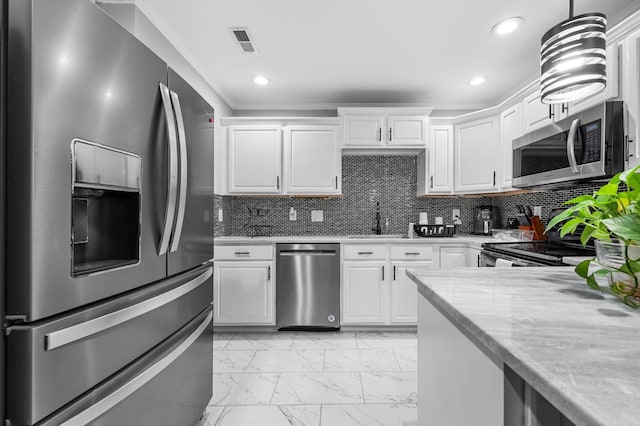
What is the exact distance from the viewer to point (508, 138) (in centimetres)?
304

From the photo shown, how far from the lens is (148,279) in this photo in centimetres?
118

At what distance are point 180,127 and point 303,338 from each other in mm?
2356

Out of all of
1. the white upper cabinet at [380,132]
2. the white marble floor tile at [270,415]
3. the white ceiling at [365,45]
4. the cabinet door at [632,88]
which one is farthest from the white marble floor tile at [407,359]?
the white ceiling at [365,45]

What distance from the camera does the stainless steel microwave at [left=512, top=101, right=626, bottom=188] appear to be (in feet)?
6.04

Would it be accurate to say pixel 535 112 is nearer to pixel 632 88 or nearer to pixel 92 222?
pixel 632 88

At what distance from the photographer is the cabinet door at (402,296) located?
10.5 ft

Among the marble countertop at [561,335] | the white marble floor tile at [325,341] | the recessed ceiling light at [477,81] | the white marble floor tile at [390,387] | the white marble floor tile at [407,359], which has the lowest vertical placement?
the white marble floor tile at [325,341]

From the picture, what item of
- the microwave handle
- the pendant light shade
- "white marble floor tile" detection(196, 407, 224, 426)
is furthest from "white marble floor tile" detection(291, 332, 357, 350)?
the pendant light shade

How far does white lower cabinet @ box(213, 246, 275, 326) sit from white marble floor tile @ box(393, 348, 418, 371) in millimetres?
1206

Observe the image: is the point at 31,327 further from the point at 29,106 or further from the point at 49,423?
the point at 29,106

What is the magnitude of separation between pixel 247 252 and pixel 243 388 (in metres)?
1.29

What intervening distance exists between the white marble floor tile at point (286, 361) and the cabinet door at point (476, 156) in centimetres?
224

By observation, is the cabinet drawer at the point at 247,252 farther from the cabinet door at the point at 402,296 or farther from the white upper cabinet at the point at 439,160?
the white upper cabinet at the point at 439,160

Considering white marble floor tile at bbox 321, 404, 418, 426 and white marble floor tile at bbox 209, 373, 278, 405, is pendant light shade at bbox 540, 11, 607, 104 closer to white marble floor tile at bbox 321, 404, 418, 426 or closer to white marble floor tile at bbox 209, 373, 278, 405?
white marble floor tile at bbox 321, 404, 418, 426
